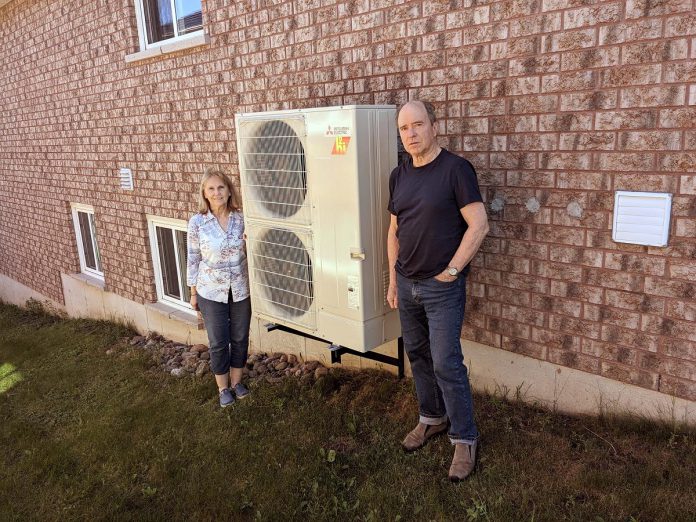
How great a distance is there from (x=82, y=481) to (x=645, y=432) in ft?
11.0

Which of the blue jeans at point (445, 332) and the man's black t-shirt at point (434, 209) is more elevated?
the man's black t-shirt at point (434, 209)

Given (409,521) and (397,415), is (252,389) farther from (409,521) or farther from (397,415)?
(409,521)

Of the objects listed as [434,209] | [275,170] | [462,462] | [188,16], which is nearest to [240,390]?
[275,170]

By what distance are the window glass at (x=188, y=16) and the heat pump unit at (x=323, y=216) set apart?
7.68 ft

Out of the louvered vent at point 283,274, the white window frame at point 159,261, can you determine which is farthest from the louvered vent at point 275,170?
the white window frame at point 159,261

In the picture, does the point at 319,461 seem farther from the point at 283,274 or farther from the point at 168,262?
the point at 168,262

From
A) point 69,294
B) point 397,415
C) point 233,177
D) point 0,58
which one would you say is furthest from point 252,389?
point 0,58

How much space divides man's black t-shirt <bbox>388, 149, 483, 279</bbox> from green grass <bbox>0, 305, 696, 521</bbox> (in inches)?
44.2

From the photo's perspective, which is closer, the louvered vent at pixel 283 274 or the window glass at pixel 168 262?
the louvered vent at pixel 283 274

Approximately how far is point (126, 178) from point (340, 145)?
174 inches

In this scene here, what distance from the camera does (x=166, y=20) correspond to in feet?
20.1

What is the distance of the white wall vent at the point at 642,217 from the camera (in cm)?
280

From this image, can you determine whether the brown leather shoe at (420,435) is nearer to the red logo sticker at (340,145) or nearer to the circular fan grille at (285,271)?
the circular fan grille at (285,271)

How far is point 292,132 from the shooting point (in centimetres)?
360
